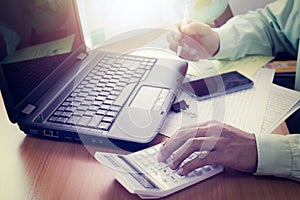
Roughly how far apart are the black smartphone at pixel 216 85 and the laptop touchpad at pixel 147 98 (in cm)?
9

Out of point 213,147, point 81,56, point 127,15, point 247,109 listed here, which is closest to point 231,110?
point 247,109

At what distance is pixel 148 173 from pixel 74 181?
129mm

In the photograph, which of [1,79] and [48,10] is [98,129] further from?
[48,10]

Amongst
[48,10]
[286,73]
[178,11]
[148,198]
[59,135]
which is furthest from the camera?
[178,11]

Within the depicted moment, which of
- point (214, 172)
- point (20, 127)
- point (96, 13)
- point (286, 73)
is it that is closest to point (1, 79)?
point (20, 127)

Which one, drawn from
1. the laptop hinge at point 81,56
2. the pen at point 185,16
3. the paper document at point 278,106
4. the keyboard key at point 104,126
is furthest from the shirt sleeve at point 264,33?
the keyboard key at point 104,126

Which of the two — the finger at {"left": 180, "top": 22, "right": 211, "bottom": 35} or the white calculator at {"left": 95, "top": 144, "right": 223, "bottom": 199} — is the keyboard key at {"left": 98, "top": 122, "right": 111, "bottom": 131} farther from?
the finger at {"left": 180, "top": 22, "right": 211, "bottom": 35}

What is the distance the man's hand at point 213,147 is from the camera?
0.65 metres

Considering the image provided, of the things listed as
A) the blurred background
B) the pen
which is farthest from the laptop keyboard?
the blurred background

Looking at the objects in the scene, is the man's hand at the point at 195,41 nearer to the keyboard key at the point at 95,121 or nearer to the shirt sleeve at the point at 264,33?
the shirt sleeve at the point at 264,33

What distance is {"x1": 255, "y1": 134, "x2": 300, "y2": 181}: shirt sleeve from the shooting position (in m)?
0.65

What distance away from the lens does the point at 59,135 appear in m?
0.73

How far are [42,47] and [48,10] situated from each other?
9 cm

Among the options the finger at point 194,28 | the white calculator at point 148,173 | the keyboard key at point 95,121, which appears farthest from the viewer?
the finger at point 194,28
